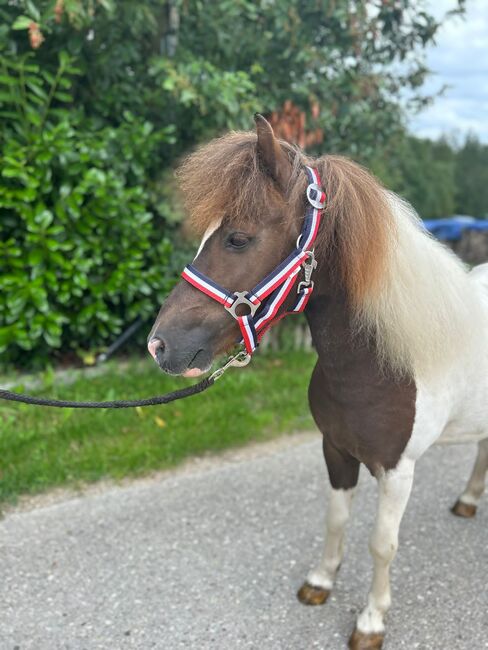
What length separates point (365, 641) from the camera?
7.43 feet

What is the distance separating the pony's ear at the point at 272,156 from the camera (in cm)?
168

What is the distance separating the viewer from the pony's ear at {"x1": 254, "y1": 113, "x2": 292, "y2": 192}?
168 cm

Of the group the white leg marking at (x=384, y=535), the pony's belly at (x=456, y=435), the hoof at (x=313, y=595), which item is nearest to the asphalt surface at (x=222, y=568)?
the hoof at (x=313, y=595)

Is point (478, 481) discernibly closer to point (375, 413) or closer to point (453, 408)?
point (453, 408)

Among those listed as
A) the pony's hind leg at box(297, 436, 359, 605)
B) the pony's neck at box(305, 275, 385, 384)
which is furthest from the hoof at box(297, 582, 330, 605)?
the pony's neck at box(305, 275, 385, 384)

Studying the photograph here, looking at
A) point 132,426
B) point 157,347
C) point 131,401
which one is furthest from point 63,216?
point 157,347

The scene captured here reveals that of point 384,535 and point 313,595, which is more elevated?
point 384,535

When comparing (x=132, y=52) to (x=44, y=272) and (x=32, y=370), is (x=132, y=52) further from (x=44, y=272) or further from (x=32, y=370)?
(x=32, y=370)

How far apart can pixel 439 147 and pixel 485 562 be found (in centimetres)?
5043

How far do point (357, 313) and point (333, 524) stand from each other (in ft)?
3.52

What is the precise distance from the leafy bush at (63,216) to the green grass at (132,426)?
0.55 meters

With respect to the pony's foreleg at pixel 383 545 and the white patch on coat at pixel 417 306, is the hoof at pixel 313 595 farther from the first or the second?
the white patch on coat at pixel 417 306

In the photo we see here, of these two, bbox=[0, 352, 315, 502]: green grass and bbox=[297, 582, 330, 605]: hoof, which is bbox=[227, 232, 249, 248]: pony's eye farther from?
bbox=[0, 352, 315, 502]: green grass

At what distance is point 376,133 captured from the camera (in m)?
6.03
